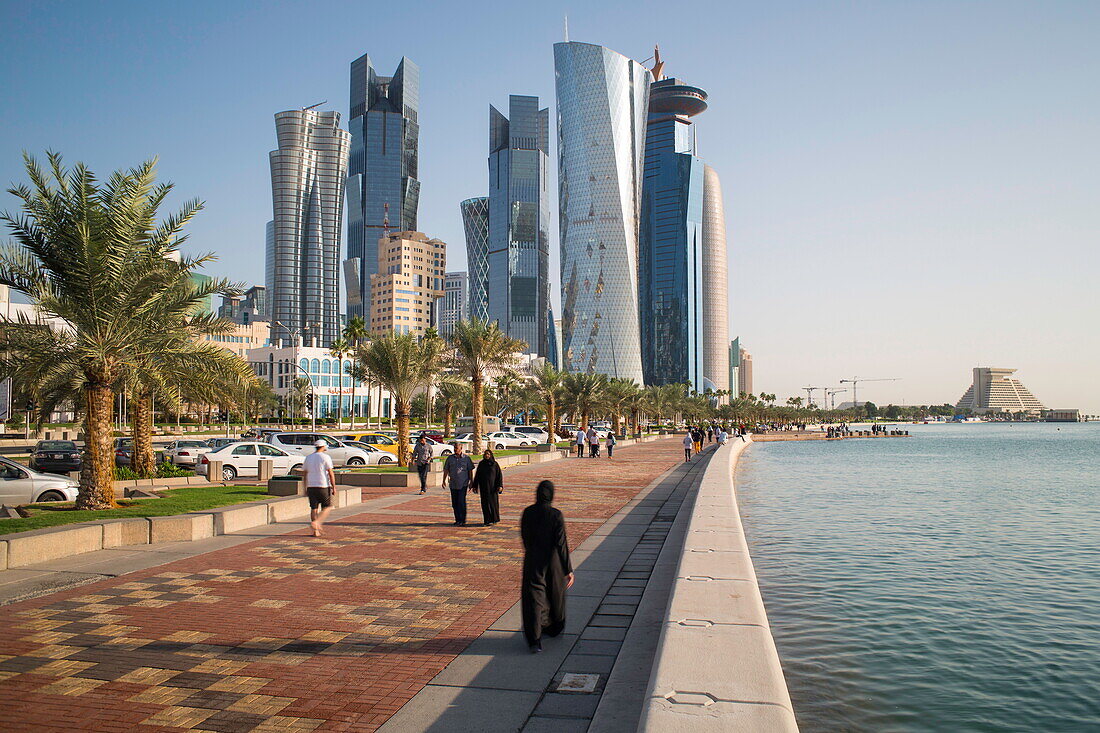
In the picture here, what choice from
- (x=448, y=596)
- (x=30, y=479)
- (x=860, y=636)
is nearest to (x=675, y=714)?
(x=448, y=596)

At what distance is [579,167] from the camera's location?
166 metres

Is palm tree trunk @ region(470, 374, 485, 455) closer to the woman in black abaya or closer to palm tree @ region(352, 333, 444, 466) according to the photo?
palm tree @ region(352, 333, 444, 466)

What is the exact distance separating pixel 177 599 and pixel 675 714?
21.2 ft

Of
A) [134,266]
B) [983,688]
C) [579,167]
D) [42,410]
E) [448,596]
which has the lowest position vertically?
[983,688]

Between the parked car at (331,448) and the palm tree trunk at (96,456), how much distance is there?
14.6m

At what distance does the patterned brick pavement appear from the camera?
17.9ft

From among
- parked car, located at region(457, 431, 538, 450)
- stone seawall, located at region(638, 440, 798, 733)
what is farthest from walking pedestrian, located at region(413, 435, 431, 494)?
parked car, located at region(457, 431, 538, 450)

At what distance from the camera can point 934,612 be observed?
10711 millimetres

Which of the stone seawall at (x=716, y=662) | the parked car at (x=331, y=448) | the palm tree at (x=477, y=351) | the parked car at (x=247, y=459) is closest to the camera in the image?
the stone seawall at (x=716, y=662)

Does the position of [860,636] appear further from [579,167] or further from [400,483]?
[579,167]

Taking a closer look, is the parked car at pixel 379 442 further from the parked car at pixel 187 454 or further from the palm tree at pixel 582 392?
the palm tree at pixel 582 392

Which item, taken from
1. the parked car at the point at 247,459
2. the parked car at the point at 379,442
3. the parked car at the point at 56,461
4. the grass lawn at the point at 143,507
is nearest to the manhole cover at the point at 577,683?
the grass lawn at the point at 143,507

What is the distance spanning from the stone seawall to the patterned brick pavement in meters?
1.90

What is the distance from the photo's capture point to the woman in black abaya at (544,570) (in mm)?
6754
